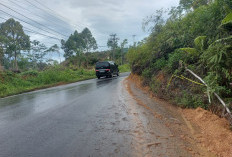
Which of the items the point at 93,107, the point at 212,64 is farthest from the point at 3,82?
the point at 212,64

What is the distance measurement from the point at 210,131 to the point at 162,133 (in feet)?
3.50

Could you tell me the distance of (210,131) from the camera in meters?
4.02

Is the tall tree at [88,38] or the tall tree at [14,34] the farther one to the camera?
the tall tree at [88,38]

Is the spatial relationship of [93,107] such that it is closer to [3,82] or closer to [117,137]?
[117,137]

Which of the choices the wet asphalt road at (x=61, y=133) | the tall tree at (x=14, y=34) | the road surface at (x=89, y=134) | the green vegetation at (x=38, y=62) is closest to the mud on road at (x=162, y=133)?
the road surface at (x=89, y=134)

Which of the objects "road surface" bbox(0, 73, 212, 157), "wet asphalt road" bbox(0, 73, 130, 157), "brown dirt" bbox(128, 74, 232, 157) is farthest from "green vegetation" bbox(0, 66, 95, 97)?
"brown dirt" bbox(128, 74, 232, 157)

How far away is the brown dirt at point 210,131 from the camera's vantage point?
3.31 metres

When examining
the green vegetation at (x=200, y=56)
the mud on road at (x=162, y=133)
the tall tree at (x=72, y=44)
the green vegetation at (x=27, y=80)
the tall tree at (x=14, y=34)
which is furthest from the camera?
the tall tree at (x=72, y=44)

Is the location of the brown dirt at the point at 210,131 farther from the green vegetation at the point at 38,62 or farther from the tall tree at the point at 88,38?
the tall tree at the point at 88,38

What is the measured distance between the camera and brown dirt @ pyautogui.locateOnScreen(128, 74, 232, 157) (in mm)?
3307

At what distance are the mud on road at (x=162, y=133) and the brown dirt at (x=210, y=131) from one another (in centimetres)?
10

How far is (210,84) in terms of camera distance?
4863mm

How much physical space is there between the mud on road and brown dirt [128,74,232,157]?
102 millimetres

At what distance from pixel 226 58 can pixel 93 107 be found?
14.8ft
